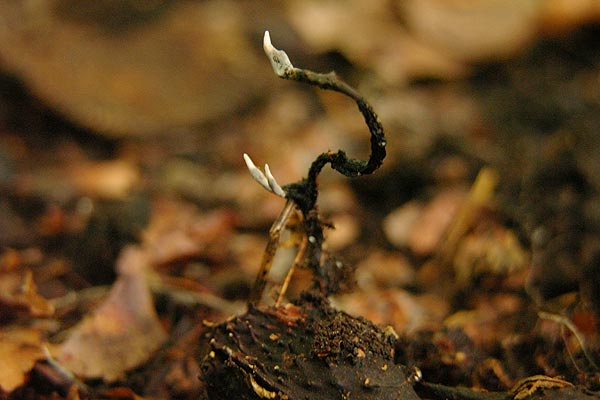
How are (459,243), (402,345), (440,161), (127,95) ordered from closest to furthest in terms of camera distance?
(402,345)
(459,243)
(440,161)
(127,95)

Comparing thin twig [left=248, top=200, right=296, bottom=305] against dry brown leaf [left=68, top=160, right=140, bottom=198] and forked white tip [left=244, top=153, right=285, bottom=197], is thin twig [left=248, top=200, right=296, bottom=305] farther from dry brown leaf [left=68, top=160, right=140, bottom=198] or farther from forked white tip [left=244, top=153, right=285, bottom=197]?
dry brown leaf [left=68, top=160, right=140, bottom=198]

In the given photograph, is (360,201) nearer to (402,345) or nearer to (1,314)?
(402,345)

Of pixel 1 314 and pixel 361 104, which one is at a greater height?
pixel 361 104

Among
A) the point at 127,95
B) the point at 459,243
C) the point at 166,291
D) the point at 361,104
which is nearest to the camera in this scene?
the point at 361,104

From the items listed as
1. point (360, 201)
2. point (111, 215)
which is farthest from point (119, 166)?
point (360, 201)

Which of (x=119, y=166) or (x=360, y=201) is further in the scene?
(x=119, y=166)

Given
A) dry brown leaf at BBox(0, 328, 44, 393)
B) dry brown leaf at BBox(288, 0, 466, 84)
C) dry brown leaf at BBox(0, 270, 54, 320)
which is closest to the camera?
dry brown leaf at BBox(0, 328, 44, 393)

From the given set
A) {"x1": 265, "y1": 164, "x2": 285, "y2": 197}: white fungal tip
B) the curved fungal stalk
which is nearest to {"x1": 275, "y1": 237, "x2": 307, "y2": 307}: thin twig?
the curved fungal stalk

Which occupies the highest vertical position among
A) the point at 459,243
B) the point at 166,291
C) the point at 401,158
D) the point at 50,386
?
the point at 401,158
